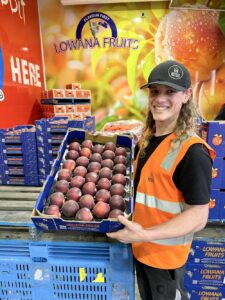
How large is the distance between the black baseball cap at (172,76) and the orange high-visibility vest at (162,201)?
0.25 metres

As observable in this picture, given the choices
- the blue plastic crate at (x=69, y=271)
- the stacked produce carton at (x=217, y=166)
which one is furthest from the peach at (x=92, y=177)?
the stacked produce carton at (x=217, y=166)

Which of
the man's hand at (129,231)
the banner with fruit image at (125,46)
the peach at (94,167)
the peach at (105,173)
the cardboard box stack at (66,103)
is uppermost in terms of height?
the banner with fruit image at (125,46)

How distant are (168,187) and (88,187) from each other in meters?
0.46

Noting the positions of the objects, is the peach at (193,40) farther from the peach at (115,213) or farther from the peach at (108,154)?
the peach at (115,213)

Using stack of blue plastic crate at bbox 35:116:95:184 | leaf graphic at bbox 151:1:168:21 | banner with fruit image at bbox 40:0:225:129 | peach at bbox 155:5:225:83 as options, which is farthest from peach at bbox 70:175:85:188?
leaf graphic at bbox 151:1:168:21

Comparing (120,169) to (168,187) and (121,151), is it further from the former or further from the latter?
(168,187)

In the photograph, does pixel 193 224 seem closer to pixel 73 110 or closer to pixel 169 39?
pixel 73 110

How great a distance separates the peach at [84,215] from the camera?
1.22m

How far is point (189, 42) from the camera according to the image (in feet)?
21.1

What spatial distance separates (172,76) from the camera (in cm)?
117

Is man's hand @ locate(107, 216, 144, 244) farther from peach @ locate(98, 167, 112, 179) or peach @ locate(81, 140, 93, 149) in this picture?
peach @ locate(81, 140, 93, 149)

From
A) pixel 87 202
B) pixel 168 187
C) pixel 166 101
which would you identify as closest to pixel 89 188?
pixel 87 202

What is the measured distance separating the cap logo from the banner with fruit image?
5623mm

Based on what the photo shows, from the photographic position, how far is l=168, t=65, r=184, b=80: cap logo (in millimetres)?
1174
